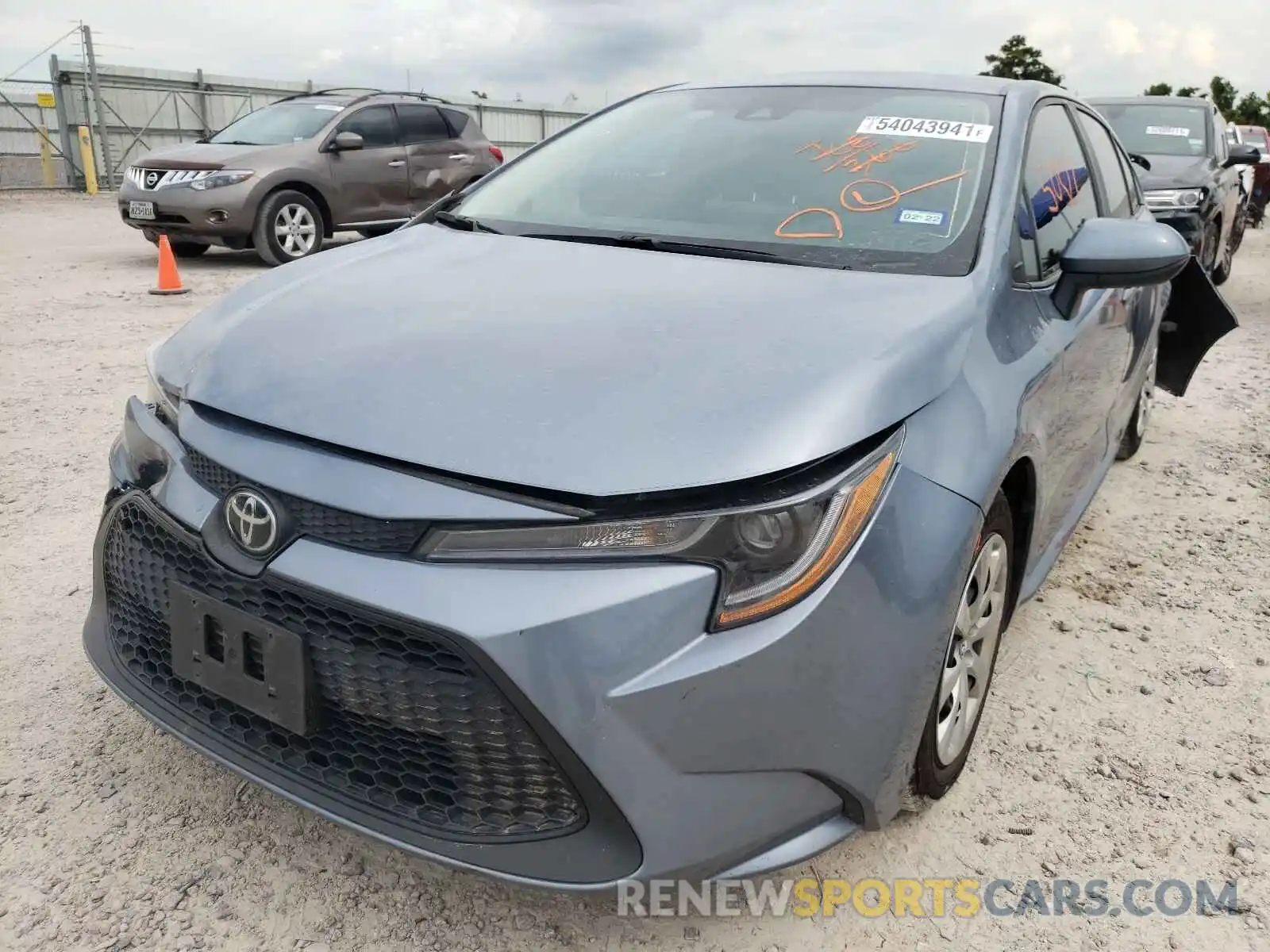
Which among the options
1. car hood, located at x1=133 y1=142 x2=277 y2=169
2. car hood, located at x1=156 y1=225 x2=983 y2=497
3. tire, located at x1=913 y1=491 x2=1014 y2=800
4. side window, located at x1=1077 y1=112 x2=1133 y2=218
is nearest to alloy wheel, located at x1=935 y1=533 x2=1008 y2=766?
tire, located at x1=913 y1=491 x2=1014 y2=800

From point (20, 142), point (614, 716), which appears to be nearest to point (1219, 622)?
point (614, 716)

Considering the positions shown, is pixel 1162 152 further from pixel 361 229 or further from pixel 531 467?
pixel 531 467

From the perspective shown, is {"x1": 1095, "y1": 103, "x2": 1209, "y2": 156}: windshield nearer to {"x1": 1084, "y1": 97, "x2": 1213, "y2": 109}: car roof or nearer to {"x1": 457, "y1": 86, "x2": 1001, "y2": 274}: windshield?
{"x1": 1084, "y1": 97, "x2": 1213, "y2": 109}: car roof

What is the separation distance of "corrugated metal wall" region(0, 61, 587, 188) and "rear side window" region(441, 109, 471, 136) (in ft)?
26.8

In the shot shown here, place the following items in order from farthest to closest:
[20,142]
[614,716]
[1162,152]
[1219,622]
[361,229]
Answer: [20,142] < [1162,152] < [361,229] < [1219,622] < [614,716]

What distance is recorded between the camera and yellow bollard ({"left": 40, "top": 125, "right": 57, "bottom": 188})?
18812 mm

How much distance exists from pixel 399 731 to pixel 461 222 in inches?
61.9

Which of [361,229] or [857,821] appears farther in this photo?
[361,229]

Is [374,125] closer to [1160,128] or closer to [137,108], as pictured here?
[1160,128]

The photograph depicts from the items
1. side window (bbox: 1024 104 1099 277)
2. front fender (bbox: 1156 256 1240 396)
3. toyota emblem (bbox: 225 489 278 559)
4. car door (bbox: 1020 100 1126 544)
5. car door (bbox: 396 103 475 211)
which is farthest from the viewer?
car door (bbox: 396 103 475 211)

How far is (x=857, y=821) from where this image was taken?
1.70m

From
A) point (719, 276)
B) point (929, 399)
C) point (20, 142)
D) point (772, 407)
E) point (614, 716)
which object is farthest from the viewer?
point (20, 142)

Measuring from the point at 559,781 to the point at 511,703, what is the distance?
0.51 feet

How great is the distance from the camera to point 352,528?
156 cm
